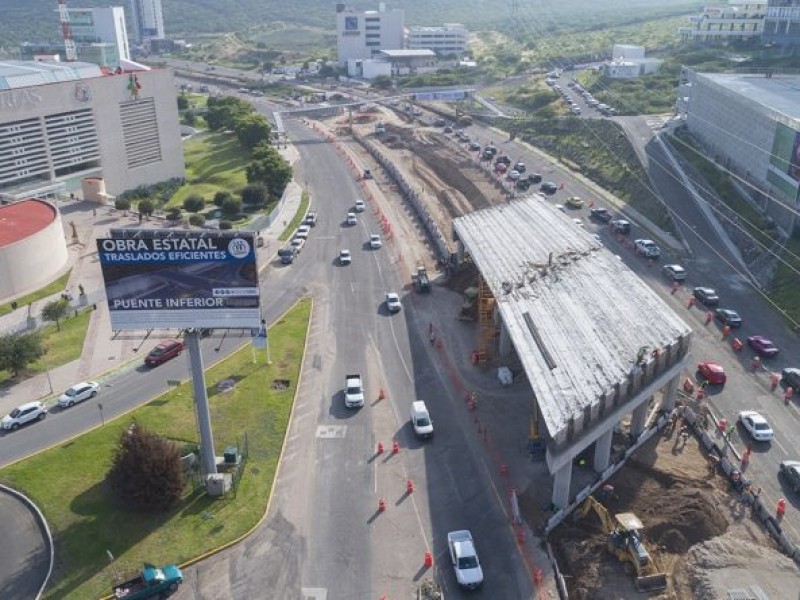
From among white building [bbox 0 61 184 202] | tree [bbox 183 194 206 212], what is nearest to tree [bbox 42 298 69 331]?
white building [bbox 0 61 184 202]

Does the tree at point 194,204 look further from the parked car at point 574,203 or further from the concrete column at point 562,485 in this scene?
the concrete column at point 562,485

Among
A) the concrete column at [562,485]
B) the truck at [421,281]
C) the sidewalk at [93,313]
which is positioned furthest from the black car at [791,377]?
the sidewalk at [93,313]

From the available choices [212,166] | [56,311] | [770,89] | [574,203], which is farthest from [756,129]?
[212,166]

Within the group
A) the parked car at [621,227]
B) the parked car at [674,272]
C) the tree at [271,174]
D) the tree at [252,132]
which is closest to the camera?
the parked car at [674,272]

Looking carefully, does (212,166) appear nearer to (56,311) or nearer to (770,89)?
(56,311)

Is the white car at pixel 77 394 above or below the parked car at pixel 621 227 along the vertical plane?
below
